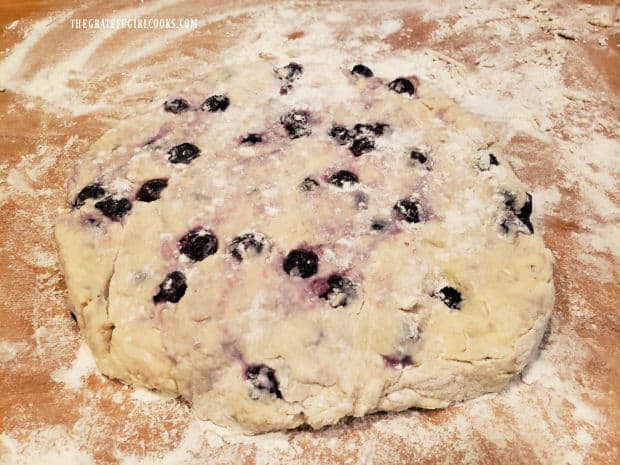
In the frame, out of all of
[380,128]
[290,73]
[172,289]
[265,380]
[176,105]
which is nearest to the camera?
[265,380]

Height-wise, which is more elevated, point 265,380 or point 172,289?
point 172,289

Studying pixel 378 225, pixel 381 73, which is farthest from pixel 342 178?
pixel 381 73

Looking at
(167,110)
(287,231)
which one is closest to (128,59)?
(167,110)

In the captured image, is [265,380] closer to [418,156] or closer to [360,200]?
[360,200]

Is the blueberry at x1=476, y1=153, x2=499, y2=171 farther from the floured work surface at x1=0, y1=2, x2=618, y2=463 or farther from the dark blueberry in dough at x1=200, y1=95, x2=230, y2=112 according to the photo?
the dark blueberry in dough at x1=200, y1=95, x2=230, y2=112

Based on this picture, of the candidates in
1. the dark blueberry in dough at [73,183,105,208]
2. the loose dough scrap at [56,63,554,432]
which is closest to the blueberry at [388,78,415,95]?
the loose dough scrap at [56,63,554,432]

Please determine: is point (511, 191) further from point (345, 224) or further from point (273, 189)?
point (273, 189)

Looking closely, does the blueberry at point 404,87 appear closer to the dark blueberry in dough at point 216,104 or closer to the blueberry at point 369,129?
the blueberry at point 369,129
